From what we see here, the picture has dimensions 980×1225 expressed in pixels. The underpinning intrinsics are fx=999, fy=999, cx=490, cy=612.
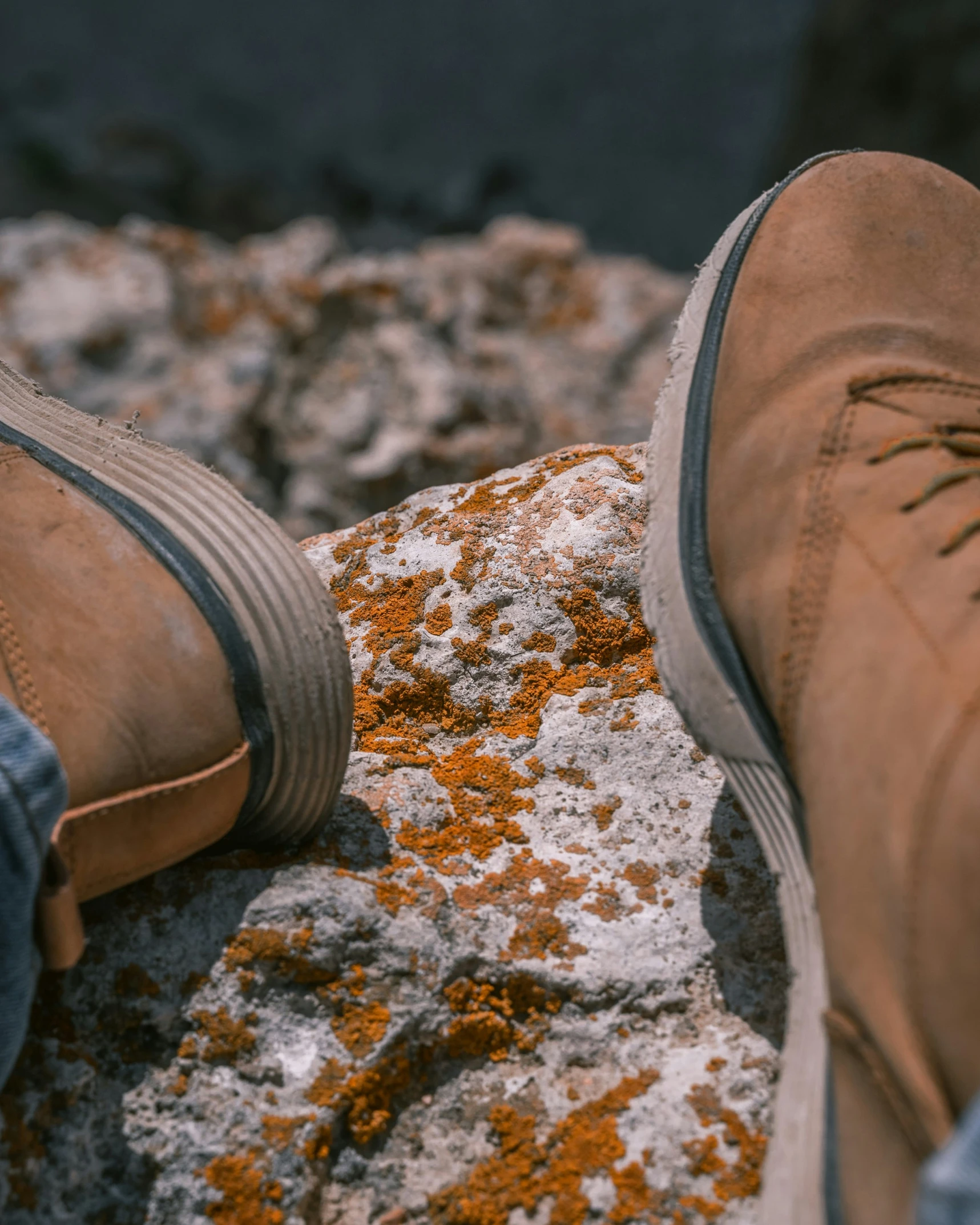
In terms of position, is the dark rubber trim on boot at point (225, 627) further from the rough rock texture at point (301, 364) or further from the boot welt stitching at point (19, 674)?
the rough rock texture at point (301, 364)

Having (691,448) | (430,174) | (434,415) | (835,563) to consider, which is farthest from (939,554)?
(430,174)

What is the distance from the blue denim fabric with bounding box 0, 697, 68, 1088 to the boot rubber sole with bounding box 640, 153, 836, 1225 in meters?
0.64

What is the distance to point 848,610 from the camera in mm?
953

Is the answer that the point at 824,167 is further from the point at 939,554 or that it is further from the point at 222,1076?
the point at 222,1076

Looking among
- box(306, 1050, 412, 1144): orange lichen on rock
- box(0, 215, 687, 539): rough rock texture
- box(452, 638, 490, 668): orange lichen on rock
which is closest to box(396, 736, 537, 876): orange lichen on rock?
box(452, 638, 490, 668): orange lichen on rock

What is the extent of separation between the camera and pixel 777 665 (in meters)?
1.01

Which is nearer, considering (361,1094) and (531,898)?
(361,1094)

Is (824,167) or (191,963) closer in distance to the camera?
(191,963)

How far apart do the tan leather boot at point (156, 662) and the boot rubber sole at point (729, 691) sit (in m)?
0.38

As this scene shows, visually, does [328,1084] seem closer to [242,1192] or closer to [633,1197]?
[242,1192]

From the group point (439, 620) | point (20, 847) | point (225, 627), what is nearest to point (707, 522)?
point (439, 620)

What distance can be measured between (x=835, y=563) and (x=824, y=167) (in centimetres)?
70

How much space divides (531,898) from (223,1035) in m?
0.36

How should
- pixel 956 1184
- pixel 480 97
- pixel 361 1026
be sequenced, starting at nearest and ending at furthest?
pixel 956 1184
pixel 361 1026
pixel 480 97
